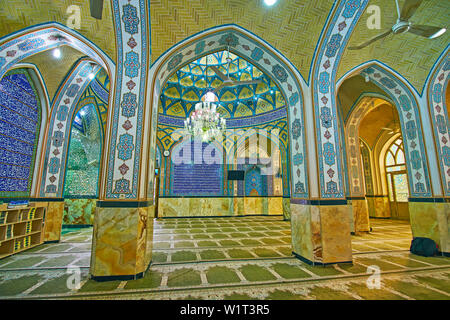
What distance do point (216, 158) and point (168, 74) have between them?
6674mm

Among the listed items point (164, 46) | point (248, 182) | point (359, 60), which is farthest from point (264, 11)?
point (248, 182)

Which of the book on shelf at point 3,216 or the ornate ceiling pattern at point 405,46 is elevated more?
the ornate ceiling pattern at point 405,46

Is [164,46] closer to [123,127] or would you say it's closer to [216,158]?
[123,127]

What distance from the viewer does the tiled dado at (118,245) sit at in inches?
115

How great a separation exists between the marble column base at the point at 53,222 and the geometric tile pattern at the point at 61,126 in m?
0.27

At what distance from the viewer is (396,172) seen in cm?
980

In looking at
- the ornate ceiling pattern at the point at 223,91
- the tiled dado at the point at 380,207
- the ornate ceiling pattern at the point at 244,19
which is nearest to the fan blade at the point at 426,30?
the ornate ceiling pattern at the point at 244,19

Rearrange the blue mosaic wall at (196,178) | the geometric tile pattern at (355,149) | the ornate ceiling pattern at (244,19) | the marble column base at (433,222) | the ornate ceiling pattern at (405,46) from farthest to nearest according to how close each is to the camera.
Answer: the blue mosaic wall at (196,178) < the geometric tile pattern at (355,149) < the marble column base at (433,222) < the ornate ceiling pattern at (405,46) < the ornate ceiling pattern at (244,19)

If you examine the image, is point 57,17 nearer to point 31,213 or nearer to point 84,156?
point 31,213

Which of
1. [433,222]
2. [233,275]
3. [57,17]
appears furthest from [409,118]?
[57,17]

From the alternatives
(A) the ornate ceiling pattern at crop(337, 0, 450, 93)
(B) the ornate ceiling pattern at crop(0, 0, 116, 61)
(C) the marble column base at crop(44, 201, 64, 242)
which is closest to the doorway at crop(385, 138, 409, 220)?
(A) the ornate ceiling pattern at crop(337, 0, 450, 93)

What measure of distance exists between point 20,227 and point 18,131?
205 cm

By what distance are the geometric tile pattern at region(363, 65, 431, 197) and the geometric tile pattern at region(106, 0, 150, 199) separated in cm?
491

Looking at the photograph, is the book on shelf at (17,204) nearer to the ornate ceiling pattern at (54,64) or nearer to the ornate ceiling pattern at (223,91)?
the ornate ceiling pattern at (54,64)
